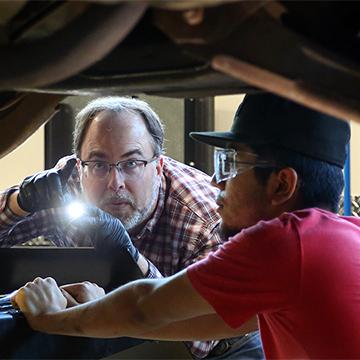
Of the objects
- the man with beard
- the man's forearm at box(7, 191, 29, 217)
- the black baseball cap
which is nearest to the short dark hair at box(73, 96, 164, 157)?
the man with beard

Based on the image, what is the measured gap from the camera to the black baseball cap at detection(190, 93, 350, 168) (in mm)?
1503

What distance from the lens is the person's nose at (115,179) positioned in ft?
8.76

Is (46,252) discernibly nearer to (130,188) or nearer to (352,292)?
(130,188)

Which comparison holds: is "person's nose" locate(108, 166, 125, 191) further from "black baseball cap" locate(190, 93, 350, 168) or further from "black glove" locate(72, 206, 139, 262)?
"black baseball cap" locate(190, 93, 350, 168)

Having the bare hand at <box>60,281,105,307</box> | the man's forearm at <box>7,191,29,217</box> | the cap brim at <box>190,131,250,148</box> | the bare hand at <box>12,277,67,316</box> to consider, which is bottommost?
the bare hand at <box>60,281,105,307</box>

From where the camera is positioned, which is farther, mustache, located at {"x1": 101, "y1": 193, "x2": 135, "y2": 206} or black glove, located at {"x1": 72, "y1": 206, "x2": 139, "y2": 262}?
mustache, located at {"x1": 101, "y1": 193, "x2": 135, "y2": 206}

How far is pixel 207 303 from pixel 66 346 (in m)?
0.60

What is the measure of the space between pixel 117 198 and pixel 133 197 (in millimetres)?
51

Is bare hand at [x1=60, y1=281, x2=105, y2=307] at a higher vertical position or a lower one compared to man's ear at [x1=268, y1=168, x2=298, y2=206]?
lower

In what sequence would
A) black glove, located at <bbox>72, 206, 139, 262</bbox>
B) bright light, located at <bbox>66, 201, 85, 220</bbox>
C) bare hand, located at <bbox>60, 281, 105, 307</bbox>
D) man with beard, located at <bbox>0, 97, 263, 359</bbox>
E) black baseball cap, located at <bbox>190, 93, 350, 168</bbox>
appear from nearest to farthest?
black baseball cap, located at <bbox>190, 93, 350, 168</bbox> < bare hand, located at <bbox>60, 281, 105, 307</bbox> < black glove, located at <bbox>72, 206, 139, 262</bbox> < bright light, located at <bbox>66, 201, 85, 220</bbox> < man with beard, located at <bbox>0, 97, 263, 359</bbox>

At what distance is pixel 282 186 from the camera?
158 cm

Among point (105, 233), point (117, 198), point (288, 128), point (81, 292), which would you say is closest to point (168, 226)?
point (117, 198)

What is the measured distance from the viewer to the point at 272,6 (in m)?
0.93

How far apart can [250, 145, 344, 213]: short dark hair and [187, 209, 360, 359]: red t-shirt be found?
6 centimetres
